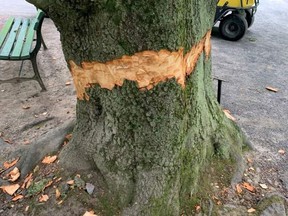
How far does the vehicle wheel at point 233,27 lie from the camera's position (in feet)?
21.8

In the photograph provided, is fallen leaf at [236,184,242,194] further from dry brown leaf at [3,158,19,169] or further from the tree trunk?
dry brown leaf at [3,158,19,169]

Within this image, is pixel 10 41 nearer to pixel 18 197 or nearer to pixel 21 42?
pixel 21 42

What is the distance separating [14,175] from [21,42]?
223 centimetres

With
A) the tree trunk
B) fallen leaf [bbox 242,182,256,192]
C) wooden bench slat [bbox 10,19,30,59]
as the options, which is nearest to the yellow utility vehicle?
wooden bench slat [bbox 10,19,30,59]

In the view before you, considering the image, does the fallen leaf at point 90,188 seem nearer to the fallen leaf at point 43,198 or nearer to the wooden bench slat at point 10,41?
the fallen leaf at point 43,198

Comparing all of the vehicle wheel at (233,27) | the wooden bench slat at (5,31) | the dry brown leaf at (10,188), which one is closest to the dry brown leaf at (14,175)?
the dry brown leaf at (10,188)

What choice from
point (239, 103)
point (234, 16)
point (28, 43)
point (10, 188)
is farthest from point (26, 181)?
point (234, 16)

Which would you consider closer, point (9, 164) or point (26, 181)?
point (26, 181)

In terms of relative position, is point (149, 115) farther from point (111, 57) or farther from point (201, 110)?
point (201, 110)

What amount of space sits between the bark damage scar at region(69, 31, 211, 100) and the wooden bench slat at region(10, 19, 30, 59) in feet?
7.51

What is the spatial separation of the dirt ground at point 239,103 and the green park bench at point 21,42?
342 millimetres

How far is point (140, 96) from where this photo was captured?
1884mm

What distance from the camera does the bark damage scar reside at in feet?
5.82

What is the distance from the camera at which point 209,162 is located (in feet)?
8.04
